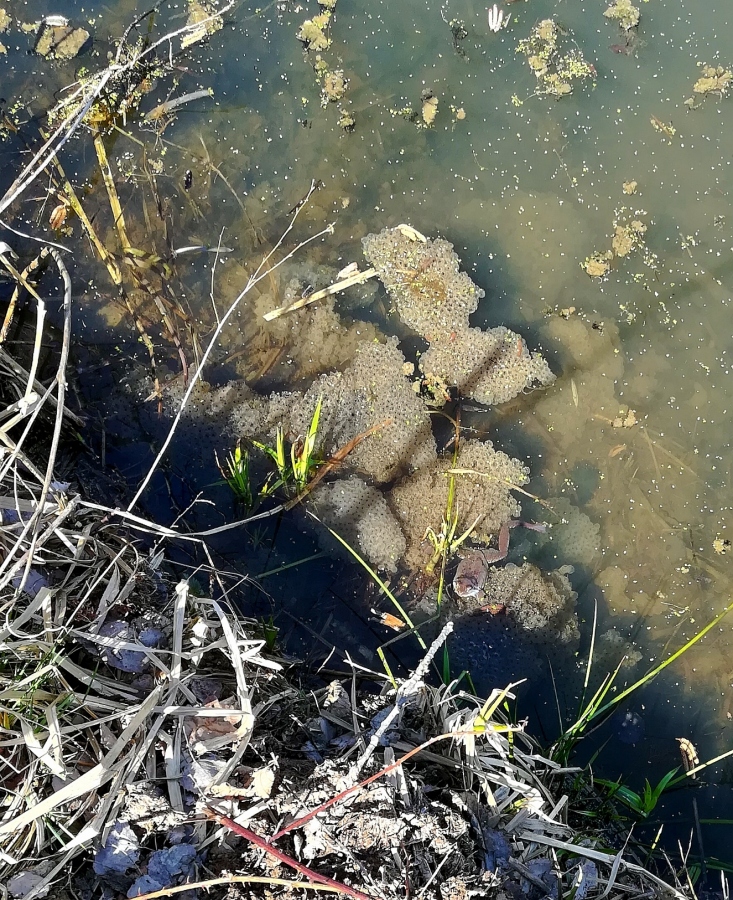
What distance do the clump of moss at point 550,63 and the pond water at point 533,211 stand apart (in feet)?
0.09

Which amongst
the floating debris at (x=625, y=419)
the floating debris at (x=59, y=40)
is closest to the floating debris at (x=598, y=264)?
the floating debris at (x=625, y=419)

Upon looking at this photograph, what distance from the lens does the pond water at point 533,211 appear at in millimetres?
2004

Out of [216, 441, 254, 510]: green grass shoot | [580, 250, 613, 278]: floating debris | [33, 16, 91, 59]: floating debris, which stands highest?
[33, 16, 91, 59]: floating debris

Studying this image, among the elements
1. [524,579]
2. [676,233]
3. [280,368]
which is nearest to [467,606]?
[524,579]

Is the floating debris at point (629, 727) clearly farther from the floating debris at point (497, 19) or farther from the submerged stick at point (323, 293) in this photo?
the floating debris at point (497, 19)

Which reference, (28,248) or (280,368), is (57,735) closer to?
(280,368)

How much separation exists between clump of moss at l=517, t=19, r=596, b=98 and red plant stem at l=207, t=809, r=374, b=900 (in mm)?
2158

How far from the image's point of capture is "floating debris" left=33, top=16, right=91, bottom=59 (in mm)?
2012

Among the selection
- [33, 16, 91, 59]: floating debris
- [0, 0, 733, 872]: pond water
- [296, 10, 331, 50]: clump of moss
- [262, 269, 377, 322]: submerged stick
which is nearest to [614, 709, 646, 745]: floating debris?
[0, 0, 733, 872]: pond water

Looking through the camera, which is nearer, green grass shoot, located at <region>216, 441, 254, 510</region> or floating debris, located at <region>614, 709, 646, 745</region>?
green grass shoot, located at <region>216, 441, 254, 510</region>

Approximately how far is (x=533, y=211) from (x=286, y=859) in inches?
72.7

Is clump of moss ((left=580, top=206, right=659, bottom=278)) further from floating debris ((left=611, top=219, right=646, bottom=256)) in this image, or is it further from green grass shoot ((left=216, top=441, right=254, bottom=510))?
green grass shoot ((left=216, top=441, right=254, bottom=510))

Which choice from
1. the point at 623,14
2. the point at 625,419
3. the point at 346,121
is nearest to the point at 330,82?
the point at 346,121

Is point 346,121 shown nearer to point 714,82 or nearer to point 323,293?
point 323,293
